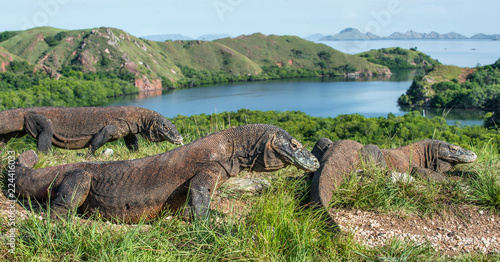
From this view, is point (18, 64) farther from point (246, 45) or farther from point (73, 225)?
point (246, 45)

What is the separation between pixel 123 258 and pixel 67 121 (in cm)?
508

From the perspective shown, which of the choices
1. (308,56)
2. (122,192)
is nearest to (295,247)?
(122,192)

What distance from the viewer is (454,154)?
726 cm

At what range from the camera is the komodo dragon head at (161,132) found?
26.0 feet

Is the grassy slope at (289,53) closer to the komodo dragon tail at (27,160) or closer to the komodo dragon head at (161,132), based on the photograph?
the komodo dragon head at (161,132)

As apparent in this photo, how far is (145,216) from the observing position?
420 cm

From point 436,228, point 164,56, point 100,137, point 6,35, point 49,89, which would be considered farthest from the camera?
point 6,35

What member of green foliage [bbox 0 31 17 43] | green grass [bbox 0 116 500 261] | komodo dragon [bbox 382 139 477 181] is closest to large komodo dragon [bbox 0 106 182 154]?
green grass [bbox 0 116 500 261]

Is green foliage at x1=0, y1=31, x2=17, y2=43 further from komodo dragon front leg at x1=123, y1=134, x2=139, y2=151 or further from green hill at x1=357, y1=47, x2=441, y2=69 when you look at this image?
komodo dragon front leg at x1=123, y1=134, x2=139, y2=151

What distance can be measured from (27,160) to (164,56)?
514 feet

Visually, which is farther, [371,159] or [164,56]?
[164,56]

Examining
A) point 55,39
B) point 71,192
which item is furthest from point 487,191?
point 55,39

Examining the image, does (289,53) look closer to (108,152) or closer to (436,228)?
(108,152)

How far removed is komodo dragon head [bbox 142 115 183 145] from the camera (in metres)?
7.91
